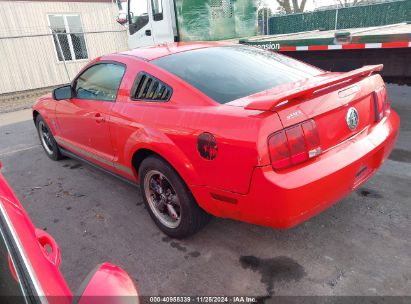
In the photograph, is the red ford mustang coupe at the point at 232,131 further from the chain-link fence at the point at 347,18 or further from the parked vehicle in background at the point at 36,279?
the chain-link fence at the point at 347,18

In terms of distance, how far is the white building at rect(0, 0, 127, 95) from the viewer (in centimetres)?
1165

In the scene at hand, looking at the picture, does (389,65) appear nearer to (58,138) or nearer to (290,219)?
(290,219)

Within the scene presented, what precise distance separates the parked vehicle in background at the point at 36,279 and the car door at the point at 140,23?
23.2 feet

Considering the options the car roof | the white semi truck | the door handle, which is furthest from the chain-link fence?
the door handle

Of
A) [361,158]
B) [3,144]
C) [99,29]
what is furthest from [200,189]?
[99,29]

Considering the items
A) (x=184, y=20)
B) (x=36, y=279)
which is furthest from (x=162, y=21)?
(x=36, y=279)

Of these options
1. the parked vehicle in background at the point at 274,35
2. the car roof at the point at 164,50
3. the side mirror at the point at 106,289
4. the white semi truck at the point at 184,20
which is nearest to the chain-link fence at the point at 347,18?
the parked vehicle in background at the point at 274,35

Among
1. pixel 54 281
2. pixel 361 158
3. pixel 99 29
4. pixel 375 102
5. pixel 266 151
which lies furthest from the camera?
pixel 99 29

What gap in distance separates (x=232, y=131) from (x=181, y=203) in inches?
32.1

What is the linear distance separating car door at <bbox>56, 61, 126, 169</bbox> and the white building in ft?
29.7

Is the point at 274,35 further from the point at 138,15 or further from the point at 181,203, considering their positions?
the point at 181,203

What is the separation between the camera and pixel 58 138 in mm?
4512

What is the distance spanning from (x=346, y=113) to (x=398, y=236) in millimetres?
1138

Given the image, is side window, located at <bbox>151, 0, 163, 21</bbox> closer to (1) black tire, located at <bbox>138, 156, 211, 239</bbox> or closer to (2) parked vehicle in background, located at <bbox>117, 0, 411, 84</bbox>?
(2) parked vehicle in background, located at <bbox>117, 0, 411, 84</bbox>
